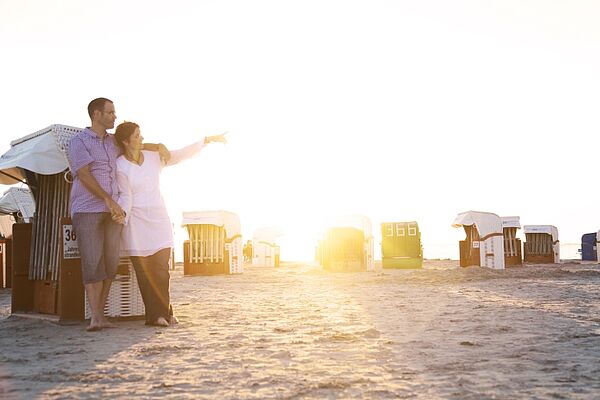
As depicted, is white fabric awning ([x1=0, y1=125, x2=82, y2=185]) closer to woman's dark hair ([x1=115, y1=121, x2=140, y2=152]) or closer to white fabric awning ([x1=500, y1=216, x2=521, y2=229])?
woman's dark hair ([x1=115, y1=121, x2=140, y2=152])

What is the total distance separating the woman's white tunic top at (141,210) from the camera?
5.09 m

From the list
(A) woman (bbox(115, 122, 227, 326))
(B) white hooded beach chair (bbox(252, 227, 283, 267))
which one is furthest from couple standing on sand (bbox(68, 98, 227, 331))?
(B) white hooded beach chair (bbox(252, 227, 283, 267))

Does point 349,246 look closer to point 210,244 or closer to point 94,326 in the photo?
point 210,244

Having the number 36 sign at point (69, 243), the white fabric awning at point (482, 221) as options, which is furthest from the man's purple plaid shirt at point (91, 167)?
the white fabric awning at point (482, 221)

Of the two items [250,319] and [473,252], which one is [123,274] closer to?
[250,319]

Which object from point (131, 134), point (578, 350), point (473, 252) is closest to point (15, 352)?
point (131, 134)

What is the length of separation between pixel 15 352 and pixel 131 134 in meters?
2.10

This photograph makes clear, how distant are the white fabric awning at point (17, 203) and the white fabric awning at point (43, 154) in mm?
7998

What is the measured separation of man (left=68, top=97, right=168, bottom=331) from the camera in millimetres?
4859

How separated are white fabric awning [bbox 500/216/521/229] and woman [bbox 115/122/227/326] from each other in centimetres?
1841

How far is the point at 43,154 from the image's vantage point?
5.31 m

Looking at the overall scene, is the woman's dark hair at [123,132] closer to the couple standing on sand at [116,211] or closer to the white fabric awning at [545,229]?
the couple standing on sand at [116,211]

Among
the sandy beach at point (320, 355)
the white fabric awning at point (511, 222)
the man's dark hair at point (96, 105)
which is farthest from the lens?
the white fabric awning at point (511, 222)

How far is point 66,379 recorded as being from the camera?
9.93 ft
